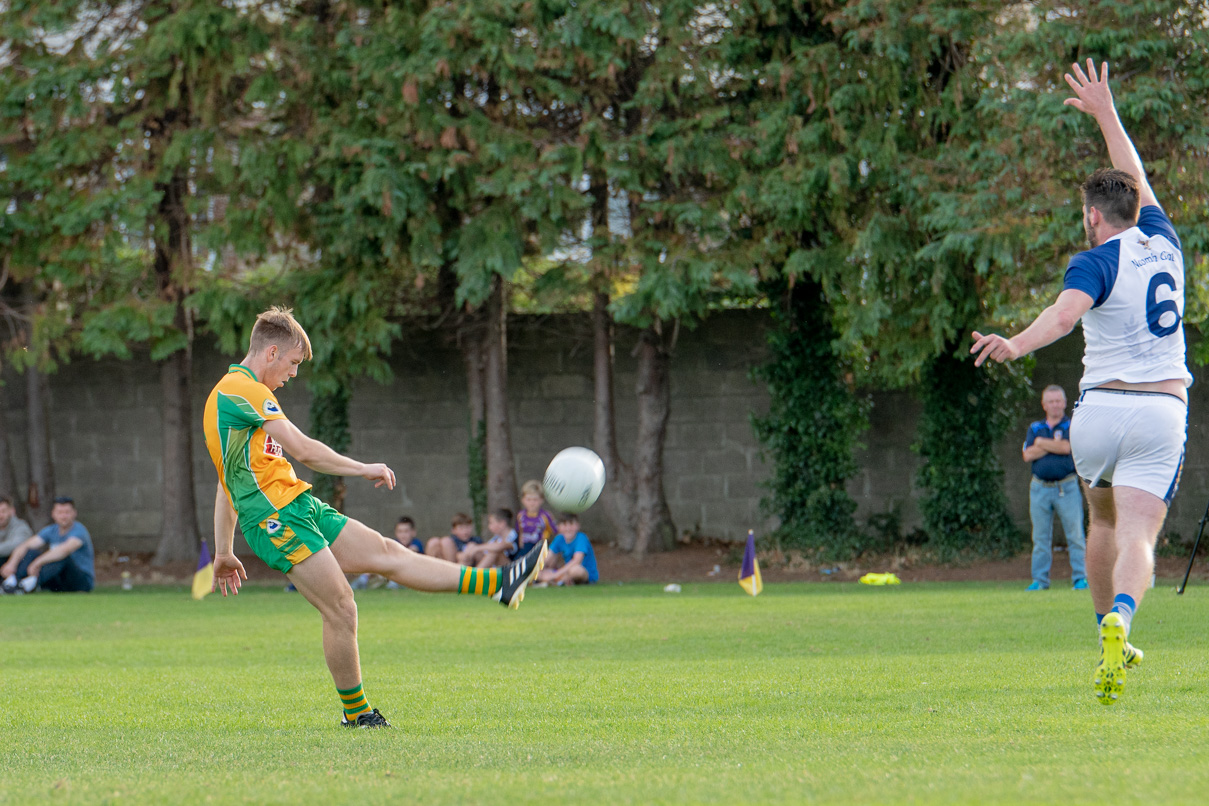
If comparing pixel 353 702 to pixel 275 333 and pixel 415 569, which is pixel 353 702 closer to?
pixel 415 569

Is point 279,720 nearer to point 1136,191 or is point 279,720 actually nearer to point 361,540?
point 361,540

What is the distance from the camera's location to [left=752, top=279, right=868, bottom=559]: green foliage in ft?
59.8

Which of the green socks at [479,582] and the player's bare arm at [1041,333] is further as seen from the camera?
the green socks at [479,582]

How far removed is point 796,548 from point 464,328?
19.5 ft

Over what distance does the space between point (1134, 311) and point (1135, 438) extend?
1.99ft

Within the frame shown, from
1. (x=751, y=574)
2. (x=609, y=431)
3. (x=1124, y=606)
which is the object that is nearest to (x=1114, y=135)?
(x=1124, y=606)

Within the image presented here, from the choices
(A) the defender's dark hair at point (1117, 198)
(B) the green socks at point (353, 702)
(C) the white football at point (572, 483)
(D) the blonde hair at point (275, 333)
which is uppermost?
(A) the defender's dark hair at point (1117, 198)

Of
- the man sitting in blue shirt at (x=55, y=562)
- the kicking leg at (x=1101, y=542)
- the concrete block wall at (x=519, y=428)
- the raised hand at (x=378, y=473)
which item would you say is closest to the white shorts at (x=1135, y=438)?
the kicking leg at (x=1101, y=542)

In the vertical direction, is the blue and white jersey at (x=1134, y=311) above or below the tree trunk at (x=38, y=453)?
above

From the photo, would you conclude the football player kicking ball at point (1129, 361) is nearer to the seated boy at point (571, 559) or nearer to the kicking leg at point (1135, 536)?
the kicking leg at point (1135, 536)

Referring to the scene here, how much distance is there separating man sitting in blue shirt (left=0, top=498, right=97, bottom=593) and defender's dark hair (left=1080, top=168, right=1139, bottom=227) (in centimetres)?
1461

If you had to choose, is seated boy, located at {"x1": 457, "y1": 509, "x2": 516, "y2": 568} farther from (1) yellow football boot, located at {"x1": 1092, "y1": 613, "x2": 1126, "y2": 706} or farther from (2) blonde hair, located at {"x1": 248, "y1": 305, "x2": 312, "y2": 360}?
(1) yellow football boot, located at {"x1": 1092, "y1": 613, "x2": 1126, "y2": 706}

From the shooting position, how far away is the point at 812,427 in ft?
59.8

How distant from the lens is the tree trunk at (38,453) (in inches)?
789
